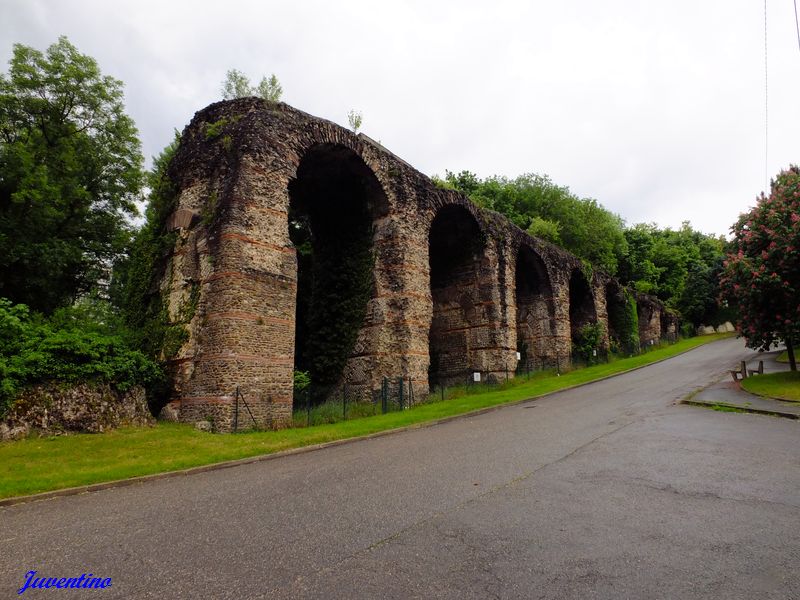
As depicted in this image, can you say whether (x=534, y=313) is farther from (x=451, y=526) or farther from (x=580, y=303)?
(x=451, y=526)

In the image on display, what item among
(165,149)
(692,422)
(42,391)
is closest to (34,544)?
(42,391)

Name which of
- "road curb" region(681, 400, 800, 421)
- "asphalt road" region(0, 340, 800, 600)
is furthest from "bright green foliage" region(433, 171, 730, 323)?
"asphalt road" region(0, 340, 800, 600)

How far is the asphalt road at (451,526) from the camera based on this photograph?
3.72 meters

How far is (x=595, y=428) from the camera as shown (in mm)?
10562

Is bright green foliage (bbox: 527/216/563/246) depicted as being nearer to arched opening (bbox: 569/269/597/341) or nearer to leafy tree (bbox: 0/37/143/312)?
arched opening (bbox: 569/269/597/341)

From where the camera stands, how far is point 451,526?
16.1ft

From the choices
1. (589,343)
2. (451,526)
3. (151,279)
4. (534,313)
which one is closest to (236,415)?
(151,279)

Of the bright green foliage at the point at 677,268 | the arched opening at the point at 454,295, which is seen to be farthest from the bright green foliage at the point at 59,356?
the bright green foliage at the point at 677,268

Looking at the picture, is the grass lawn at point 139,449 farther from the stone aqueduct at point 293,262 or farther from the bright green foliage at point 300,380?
the bright green foliage at point 300,380

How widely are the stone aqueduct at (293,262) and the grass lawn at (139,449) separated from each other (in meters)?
1.53

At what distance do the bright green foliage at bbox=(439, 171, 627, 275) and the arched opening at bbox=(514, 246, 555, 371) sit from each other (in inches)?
827

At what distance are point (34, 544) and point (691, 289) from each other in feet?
205

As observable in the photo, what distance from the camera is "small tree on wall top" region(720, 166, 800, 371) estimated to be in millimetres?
16125

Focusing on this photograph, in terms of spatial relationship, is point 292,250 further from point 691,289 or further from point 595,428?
point 691,289
